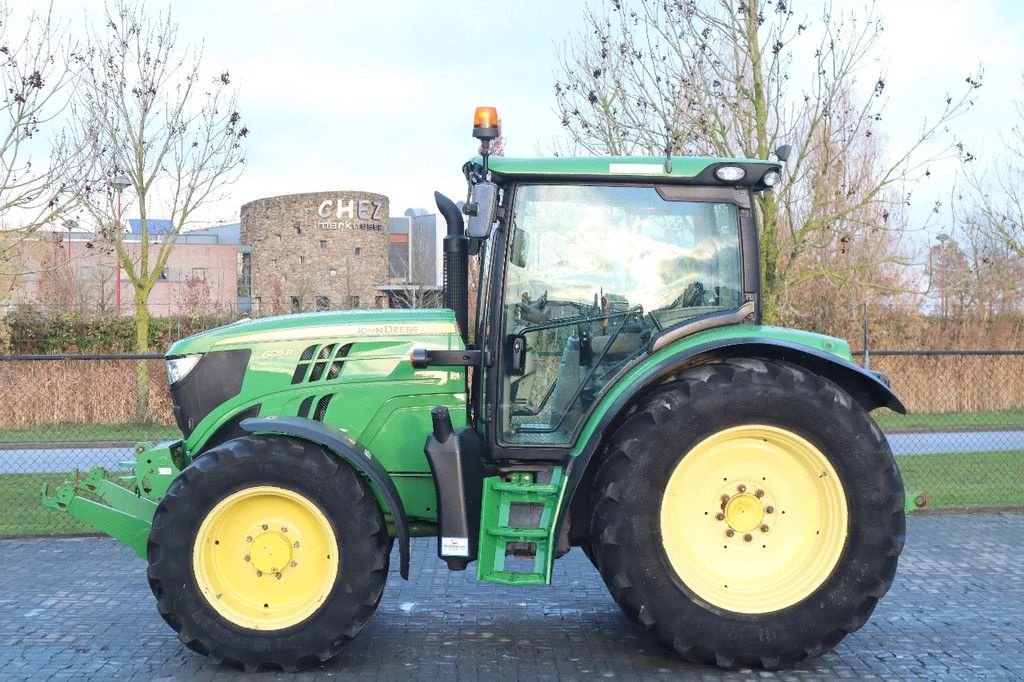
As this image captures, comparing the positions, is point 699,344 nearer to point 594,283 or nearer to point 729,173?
point 594,283

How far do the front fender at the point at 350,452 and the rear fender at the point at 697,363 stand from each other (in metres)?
0.78

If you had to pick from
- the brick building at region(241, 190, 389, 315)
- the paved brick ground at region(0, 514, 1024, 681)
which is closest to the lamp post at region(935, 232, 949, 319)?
the paved brick ground at region(0, 514, 1024, 681)

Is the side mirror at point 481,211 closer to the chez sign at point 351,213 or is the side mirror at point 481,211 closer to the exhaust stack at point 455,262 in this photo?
the exhaust stack at point 455,262

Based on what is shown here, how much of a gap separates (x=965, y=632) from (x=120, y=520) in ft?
15.1

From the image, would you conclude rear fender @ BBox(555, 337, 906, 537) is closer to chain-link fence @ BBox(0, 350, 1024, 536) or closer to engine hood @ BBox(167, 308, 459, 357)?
engine hood @ BBox(167, 308, 459, 357)

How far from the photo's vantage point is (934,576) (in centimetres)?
753

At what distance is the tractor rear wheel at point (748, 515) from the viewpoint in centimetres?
527

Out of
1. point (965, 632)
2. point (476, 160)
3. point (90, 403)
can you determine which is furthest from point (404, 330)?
point (90, 403)

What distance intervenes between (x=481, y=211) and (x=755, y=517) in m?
2.06

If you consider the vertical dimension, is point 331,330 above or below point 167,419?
above

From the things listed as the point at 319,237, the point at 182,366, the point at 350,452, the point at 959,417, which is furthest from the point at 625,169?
the point at 319,237

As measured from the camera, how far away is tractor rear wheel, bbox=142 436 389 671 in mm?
5273

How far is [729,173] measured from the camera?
557 centimetres

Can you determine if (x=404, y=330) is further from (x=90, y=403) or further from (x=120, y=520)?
(x=90, y=403)
